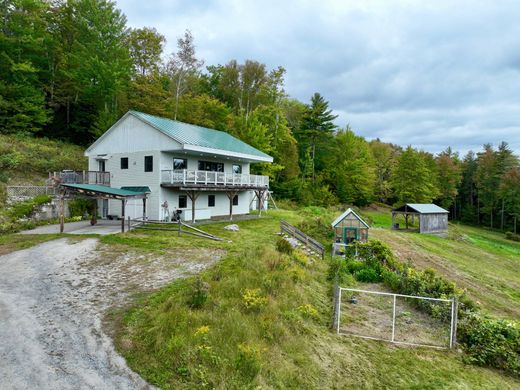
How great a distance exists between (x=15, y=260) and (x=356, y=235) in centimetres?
1660

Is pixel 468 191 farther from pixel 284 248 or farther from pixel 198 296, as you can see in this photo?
pixel 198 296

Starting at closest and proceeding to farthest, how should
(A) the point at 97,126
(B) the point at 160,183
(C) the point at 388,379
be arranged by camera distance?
(C) the point at 388,379 < (B) the point at 160,183 < (A) the point at 97,126

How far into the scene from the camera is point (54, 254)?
12.7 m

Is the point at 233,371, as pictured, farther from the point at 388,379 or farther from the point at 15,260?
the point at 15,260

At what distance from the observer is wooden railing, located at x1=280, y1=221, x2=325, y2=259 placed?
15.9 meters

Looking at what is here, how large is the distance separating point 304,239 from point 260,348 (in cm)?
1120

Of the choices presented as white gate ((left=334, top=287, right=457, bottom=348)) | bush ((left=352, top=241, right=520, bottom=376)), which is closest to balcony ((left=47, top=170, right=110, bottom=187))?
bush ((left=352, top=241, right=520, bottom=376))

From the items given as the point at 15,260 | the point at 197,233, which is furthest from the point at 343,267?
the point at 15,260

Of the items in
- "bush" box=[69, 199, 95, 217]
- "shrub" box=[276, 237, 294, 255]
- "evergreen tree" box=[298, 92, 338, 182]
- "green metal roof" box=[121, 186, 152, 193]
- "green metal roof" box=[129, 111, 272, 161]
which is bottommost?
"shrub" box=[276, 237, 294, 255]

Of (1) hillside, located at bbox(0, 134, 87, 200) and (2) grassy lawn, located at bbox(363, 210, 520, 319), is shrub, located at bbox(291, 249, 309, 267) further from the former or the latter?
(1) hillside, located at bbox(0, 134, 87, 200)

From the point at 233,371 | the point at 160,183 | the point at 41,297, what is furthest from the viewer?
the point at 160,183

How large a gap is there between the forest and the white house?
9895 millimetres

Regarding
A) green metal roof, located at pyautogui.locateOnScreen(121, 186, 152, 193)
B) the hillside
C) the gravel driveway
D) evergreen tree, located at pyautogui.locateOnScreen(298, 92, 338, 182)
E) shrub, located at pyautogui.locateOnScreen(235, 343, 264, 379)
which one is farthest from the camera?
evergreen tree, located at pyautogui.locateOnScreen(298, 92, 338, 182)

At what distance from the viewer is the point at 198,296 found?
7684 mm
